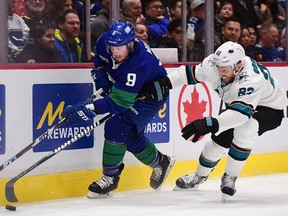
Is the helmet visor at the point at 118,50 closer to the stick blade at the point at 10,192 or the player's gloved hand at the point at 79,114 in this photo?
the player's gloved hand at the point at 79,114

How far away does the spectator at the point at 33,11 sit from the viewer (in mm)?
5148

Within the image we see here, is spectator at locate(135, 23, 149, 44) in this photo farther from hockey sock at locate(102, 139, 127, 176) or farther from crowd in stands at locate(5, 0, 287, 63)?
hockey sock at locate(102, 139, 127, 176)

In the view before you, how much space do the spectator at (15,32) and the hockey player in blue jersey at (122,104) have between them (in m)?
0.44

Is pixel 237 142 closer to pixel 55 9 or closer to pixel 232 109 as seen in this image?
pixel 232 109

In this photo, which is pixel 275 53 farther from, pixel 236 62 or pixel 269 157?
pixel 236 62

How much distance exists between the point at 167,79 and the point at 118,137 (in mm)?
464

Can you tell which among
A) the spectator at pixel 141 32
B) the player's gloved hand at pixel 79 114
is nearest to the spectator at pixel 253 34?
the spectator at pixel 141 32

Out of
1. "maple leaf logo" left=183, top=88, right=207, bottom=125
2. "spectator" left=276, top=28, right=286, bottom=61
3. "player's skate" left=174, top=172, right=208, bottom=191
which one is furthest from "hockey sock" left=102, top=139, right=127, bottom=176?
"spectator" left=276, top=28, right=286, bottom=61

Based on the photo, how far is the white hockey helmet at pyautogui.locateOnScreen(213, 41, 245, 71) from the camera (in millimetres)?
5145

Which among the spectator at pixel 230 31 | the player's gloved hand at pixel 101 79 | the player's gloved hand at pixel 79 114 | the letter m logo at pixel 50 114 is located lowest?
the letter m logo at pixel 50 114

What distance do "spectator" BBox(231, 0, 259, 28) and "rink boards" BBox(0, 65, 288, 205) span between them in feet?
2.43

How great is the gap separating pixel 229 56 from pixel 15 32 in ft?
3.99

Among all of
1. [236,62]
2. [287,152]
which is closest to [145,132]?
[236,62]

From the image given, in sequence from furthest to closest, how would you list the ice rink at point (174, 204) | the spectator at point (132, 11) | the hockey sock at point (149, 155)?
the spectator at point (132, 11) → the hockey sock at point (149, 155) → the ice rink at point (174, 204)
